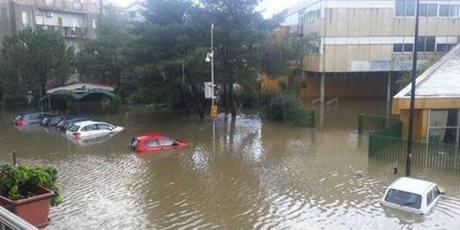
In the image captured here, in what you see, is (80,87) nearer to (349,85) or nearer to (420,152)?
(349,85)

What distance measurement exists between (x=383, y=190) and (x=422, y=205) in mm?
3273

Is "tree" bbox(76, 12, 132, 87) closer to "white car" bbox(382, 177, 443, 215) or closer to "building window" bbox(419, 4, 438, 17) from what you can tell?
"building window" bbox(419, 4, 438, 17)

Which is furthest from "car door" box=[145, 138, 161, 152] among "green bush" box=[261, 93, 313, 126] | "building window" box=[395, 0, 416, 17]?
"building window" box=[395, 0, 416, 17]

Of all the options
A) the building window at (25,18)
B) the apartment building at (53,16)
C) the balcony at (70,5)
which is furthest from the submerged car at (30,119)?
the balcony at (70,5)

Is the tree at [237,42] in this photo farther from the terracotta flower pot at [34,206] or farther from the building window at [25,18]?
the terracotta flower pot at [34,206]

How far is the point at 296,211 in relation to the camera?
1631cm

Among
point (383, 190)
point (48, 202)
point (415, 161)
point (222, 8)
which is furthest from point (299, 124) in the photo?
point (48, 202)

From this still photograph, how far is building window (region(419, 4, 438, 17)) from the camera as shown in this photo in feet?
152

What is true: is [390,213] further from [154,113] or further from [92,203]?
[154,113]

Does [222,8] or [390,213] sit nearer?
[390,213]

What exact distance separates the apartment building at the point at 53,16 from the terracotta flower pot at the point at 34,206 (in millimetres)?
44536

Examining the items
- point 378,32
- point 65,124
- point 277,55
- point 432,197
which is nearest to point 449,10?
point 378,32

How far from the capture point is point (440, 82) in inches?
1057

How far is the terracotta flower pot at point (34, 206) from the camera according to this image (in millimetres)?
8703
